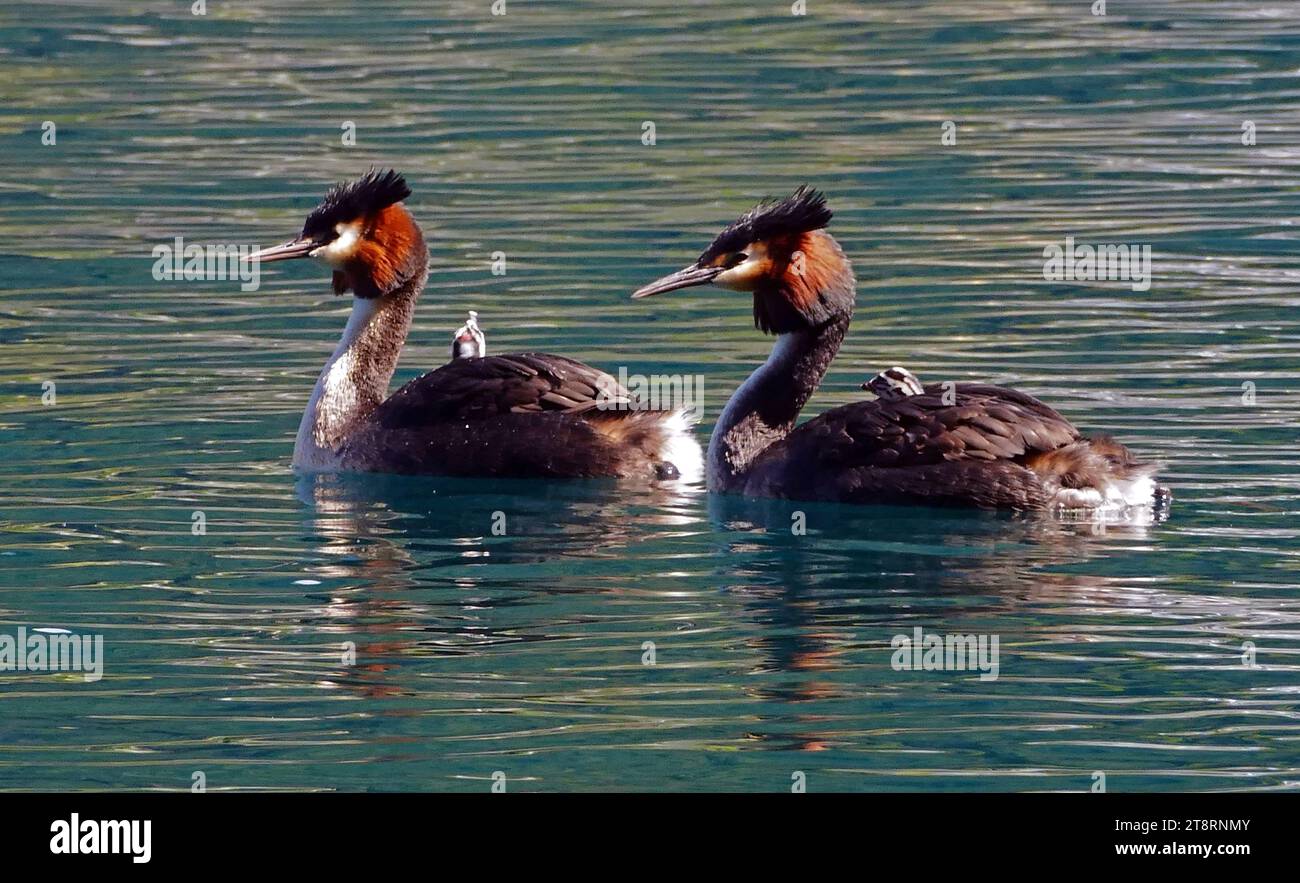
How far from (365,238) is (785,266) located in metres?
2.34

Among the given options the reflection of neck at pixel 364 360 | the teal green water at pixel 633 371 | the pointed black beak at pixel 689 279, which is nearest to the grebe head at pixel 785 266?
the pointed black beak at pixel 689 279

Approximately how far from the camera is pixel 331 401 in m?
13.0

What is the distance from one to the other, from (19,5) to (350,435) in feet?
55.7

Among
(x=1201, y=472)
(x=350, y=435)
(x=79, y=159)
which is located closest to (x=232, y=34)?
(x=79, y=159)

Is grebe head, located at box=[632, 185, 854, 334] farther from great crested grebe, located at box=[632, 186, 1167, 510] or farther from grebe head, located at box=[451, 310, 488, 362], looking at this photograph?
grebe head, located at box=[451, 310, 488, 362]

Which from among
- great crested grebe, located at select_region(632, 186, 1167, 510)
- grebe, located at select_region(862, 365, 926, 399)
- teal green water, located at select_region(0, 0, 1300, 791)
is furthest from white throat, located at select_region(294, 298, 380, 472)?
grebe, located at select_region(862, 365, 926, 399)

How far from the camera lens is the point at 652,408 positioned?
12.6 m

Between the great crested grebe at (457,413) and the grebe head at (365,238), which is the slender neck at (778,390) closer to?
the great crested grebe at (457,413)

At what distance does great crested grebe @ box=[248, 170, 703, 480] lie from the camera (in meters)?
12.3

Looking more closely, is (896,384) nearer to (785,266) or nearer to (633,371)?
(785,266)

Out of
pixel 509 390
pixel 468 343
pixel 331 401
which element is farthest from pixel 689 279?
pixel 331 401

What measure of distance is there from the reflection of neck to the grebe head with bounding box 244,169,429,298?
3.2 inches

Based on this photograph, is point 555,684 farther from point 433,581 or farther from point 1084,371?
point 1084,371

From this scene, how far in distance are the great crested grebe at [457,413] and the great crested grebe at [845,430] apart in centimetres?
43
